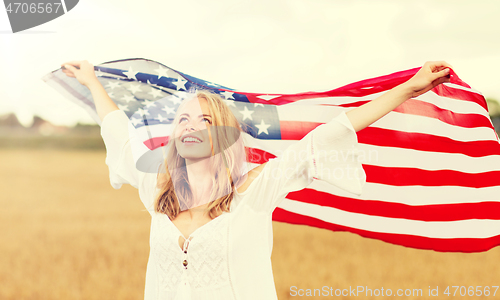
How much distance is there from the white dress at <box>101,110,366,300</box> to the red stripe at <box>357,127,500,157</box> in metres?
1.45

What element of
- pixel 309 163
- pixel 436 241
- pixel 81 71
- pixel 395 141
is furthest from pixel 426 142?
pixel 81 71

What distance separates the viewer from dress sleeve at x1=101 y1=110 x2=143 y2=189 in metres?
2.80

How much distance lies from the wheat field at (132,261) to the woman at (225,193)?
411 centimetres

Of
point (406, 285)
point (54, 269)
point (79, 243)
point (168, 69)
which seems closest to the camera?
point (168, 69)

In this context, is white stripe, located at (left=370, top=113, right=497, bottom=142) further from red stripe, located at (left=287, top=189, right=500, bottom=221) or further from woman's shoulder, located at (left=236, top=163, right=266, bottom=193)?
woman's shoulder, located at (left=236, top=163, right=266, bottom=193)

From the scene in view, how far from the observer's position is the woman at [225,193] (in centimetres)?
232

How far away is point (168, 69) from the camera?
11.9 feet

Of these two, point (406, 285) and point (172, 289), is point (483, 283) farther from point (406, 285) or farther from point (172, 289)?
point (172, 289)

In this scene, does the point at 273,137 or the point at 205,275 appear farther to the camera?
the point at 273,137

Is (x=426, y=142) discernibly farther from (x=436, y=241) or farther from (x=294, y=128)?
(x=294, y=128)

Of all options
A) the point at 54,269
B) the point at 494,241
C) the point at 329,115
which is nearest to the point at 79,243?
the point at 54,269

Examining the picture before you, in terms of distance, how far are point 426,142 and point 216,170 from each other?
95.5 inches

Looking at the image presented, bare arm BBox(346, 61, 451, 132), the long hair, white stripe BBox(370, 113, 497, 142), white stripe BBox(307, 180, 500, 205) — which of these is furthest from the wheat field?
bare arm BBox(346, 61, 451, 132)

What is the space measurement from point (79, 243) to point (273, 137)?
1061 centimetres
